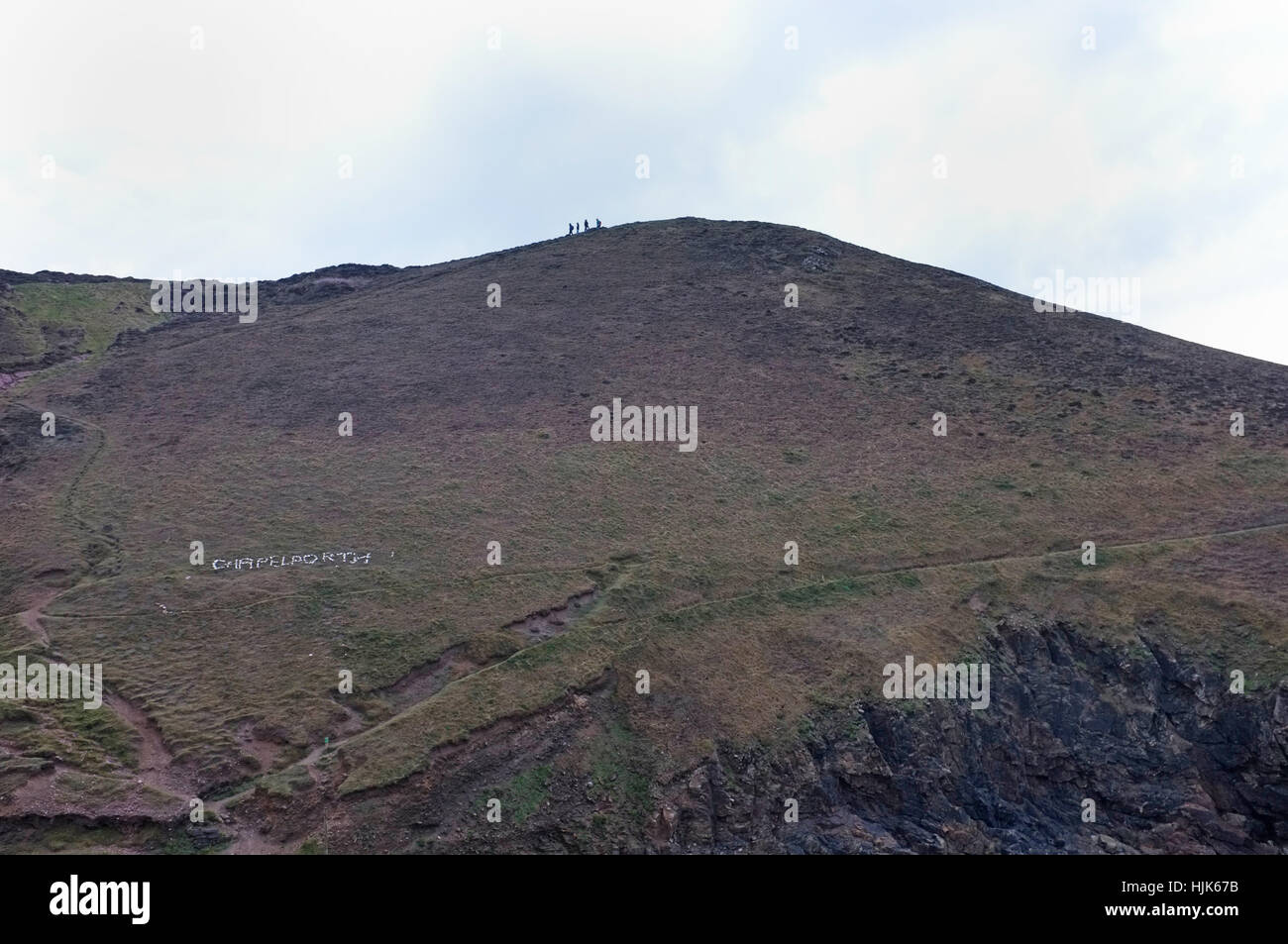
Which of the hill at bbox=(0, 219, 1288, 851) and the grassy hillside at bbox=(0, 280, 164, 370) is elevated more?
the grassy hillside at bbox=(0, 280, 164, 370)

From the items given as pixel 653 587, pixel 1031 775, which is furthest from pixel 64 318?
pixel 1031 775

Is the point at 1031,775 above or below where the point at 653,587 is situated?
below

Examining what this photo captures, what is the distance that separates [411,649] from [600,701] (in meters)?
6.07

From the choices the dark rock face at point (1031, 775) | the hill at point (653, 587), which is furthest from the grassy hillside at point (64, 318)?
the dark rock face at point (1031, 775)

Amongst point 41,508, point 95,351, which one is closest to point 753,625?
point 41,508

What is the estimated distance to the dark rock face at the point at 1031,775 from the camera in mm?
23859

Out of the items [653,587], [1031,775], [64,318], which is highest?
[64,318]

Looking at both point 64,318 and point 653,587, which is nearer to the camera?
point 653,587

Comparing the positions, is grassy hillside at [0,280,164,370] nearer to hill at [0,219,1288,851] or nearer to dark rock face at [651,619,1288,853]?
hill at [0,219,1288,851]

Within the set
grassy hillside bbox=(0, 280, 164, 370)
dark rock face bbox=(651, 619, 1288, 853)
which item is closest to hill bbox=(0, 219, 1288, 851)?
dark rock face bbox=(651, 619, 1288, 853)

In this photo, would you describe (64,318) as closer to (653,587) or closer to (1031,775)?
(653,587)

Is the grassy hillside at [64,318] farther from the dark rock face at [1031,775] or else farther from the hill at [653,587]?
the dark rock face at [1031,775]

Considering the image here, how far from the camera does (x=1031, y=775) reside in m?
26.5

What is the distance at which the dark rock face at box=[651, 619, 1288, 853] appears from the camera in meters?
23.9
